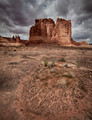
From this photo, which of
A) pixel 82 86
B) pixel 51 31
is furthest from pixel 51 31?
pixel 82 86

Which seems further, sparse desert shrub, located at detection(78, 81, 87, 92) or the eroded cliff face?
the eroded cliff face

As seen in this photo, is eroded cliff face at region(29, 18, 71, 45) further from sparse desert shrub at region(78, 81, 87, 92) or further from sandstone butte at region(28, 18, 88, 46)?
Result: sparse desert shrub at region(78, 81, 87, 92)

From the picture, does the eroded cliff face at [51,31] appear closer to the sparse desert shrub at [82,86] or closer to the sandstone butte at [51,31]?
the sandstone butte at [51,31]

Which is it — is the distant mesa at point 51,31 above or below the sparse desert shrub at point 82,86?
above

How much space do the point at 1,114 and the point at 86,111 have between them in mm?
2717

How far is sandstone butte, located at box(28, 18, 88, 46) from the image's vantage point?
152 ft

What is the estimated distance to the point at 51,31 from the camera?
4731cm

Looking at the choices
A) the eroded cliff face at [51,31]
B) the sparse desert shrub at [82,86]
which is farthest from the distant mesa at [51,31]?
the sparse desert shrub at [82,86]

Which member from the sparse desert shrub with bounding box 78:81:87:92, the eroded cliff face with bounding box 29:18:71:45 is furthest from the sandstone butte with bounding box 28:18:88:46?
the sparse desert shrub with bounding box 78:81:87:92

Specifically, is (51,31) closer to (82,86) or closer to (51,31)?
(51,31)

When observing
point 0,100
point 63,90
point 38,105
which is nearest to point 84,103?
point 63,90

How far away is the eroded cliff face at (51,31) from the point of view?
46.2 meters

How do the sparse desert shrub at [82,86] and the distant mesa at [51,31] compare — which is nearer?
the sparse desert shrub at [82,86]

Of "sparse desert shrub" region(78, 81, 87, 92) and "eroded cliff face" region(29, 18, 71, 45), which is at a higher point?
"eroded cliff face" region(29, 18, 71, 45)
